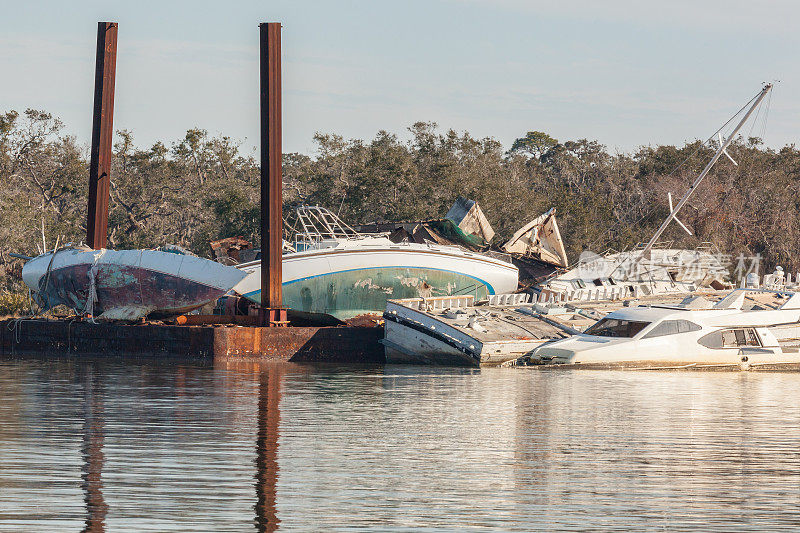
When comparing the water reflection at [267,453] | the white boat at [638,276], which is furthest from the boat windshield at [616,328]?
the water reflection at [267,453]

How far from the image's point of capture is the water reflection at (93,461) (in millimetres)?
11375

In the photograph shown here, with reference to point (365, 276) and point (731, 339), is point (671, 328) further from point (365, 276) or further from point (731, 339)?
point (365, 276)

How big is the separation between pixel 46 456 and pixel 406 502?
561 centimetres

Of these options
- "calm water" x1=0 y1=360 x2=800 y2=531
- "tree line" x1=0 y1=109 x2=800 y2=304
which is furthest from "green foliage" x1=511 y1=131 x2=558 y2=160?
"calm water" x1=0 y1=360 x2=800 y2=531

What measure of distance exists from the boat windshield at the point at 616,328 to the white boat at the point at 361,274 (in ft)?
27.1

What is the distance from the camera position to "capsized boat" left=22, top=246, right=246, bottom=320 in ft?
111

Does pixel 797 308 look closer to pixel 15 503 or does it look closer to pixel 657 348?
pixel 657 348

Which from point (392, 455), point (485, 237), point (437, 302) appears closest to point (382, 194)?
point (485, 237)

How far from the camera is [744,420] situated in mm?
19766

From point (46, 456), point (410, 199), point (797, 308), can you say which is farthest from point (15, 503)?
point (410, 199)

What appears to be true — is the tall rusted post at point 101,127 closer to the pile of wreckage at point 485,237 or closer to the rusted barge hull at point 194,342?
the rusted barge hull at point 194,342

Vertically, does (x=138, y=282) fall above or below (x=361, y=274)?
below

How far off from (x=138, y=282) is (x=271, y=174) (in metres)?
6.05

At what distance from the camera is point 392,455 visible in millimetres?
15484
